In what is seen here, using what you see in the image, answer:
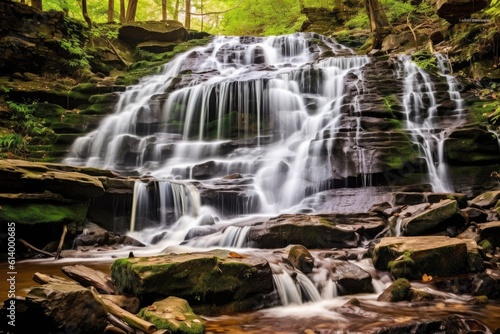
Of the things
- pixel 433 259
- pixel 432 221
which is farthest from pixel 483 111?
pixel 433 259

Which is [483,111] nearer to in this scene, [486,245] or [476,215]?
[476,215]

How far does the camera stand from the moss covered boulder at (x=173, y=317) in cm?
340

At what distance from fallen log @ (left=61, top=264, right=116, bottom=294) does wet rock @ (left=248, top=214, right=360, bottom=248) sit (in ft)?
11.1

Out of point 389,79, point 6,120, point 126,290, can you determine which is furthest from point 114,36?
point 126,290

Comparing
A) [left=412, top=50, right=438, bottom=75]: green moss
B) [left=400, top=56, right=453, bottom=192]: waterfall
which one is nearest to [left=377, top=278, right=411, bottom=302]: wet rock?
[left=400, top=56, right=453, bottom=192]: waterfall

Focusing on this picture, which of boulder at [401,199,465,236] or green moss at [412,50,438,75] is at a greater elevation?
green moss at [412,50,438,75]

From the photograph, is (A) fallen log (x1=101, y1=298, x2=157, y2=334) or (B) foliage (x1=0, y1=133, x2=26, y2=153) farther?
(B) foliage (x1=0, y1=133, x2=26, y2=153)

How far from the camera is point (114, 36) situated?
68.3ft

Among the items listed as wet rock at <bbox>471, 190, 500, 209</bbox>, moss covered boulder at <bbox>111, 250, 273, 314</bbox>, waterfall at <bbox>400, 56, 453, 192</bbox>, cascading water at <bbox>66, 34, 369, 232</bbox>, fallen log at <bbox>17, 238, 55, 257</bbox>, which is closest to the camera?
moss covered boulder at <bbox>111, 250, 273, 314</bbox>

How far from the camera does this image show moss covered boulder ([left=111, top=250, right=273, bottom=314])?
13.6 feet

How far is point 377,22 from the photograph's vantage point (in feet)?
58.6

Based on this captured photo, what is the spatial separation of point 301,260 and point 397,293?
1361 millimetres

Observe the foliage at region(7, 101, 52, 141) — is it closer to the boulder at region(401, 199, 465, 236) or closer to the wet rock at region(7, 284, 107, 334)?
the wet rock at region(7, 284, 107, 334)

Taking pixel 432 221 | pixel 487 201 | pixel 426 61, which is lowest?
pixel 432 221
